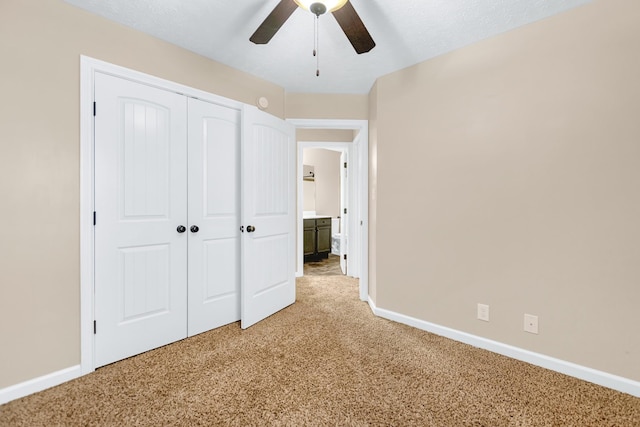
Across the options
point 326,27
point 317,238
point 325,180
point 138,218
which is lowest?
point 317,238

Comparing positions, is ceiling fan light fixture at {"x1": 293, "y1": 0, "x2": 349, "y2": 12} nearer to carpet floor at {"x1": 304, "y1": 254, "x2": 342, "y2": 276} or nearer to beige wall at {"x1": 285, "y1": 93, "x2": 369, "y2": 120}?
beige wall at {"x1": 285, "y1": 93, "x2": 369, "y2": 120}

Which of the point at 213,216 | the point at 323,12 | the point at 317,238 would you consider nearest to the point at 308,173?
the point at 317,238

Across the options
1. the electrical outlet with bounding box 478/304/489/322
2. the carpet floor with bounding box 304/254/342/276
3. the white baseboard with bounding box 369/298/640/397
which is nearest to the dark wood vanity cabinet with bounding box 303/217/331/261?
the carpet floor with bounding box 304/254/342/276

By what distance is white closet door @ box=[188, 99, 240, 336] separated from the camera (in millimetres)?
2406

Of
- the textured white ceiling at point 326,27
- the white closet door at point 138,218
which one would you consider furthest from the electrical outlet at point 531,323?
the white closet door at point 138,218

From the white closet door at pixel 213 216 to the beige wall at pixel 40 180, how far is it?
0.74 m

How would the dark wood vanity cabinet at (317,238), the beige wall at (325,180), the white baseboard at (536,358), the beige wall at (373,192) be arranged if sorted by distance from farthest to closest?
the beige wall at (325,180) < the dark wood vanity cabinet at (317,238) < the beige wall at (373,192) < the white baseboard at (536,358)

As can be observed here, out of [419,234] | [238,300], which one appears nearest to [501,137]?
[419,234]

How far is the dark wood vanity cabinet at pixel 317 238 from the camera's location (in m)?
5.45

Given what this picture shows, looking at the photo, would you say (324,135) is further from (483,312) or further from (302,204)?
(483,312)

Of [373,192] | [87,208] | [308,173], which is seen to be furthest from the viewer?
[308,173]

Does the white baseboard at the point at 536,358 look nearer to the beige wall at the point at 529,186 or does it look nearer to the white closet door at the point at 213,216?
the beige wall at the point at 529,186

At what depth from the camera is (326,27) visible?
204 cm

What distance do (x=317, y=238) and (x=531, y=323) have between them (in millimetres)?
3940
